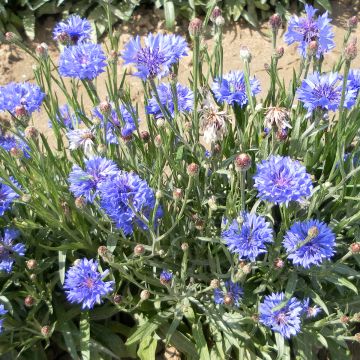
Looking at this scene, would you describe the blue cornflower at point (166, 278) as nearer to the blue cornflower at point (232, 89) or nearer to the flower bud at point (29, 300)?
the flower bud at point (29, 300)

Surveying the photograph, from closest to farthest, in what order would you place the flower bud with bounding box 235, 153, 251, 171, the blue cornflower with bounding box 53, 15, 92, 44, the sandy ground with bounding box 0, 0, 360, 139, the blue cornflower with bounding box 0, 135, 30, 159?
the flower bud with bounding box 235, 153, 251, 171 → the blue cornflower with bounding box 53, 15, 92, 44 → the blue cornflower with bounding box 0, 135, 30, 159 → the sandy ground with bounding box 0, 0, 360, 139

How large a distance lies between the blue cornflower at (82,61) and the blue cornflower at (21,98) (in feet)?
0.70

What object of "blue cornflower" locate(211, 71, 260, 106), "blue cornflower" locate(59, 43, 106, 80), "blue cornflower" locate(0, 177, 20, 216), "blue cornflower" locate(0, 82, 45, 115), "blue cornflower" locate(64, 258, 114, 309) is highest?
"blue cornflower" locate(59, 43, 106, 80)

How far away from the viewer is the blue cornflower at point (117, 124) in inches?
91.2

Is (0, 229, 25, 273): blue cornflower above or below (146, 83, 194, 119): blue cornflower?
below

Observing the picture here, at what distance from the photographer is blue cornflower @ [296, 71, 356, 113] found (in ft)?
7.25

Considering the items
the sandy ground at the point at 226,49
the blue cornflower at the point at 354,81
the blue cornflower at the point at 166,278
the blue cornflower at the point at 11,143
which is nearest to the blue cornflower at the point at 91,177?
the blue cornflower at the point at 166,278

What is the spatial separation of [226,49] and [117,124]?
2359mm

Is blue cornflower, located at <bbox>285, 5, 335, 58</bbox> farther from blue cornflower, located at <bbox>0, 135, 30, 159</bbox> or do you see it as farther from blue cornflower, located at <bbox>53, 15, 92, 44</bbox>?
blue cornflower, located at <bbox>0, 135, 30, 159</bbox>

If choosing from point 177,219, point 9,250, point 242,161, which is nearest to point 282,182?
point 242,161

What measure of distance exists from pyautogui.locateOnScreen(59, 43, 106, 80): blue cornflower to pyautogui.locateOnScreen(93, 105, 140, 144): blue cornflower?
205 mm

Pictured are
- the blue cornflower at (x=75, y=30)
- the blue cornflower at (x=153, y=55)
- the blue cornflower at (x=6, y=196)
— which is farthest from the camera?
the blue cornflower at (x=75, y=30)

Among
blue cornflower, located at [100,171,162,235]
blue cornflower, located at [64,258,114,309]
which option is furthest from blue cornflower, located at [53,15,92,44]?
blue cornflower, located at [64,258,114,309]

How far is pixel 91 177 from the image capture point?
200 cm
